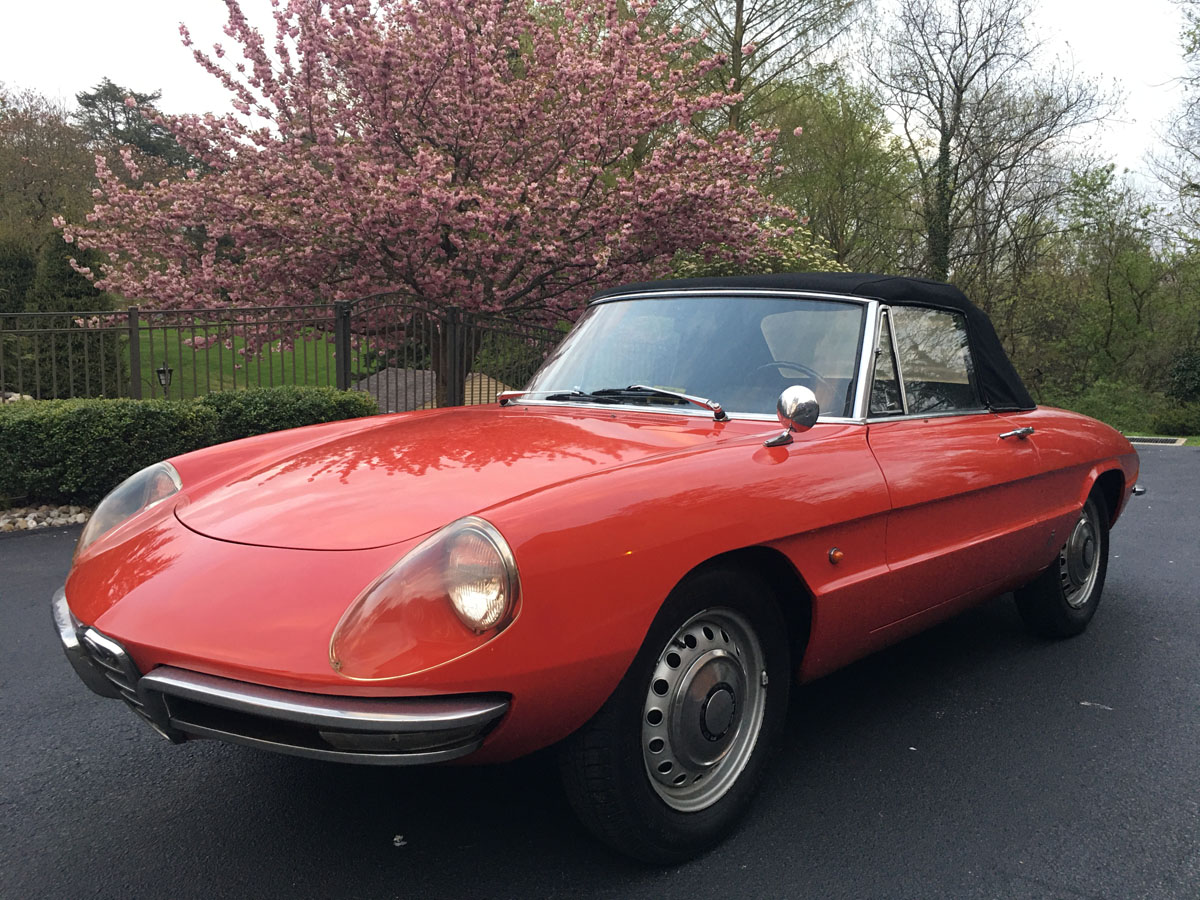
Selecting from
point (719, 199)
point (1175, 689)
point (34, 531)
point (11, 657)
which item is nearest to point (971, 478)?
point (1175, 689)

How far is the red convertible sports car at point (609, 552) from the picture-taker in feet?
5.93

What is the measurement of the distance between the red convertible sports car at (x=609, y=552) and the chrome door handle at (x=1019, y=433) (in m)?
0.02

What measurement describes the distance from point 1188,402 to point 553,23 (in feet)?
57.6

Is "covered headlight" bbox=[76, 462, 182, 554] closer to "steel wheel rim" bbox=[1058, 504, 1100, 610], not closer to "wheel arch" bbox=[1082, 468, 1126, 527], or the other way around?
"steel wheel rim" bbox=[1058, 504, 1100, 610]

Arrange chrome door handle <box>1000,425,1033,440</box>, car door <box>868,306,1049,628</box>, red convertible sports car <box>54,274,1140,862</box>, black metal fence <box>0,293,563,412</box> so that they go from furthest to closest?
black metal fence <box>0,293,563,412</box> → chrome door handle <box>1000,425,1033,440</box> → car door <box>868,306,1049,628</box> → red convertible sports car <box>54,274,1140,862</box>

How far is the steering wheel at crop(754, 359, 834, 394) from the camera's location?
3045 mm

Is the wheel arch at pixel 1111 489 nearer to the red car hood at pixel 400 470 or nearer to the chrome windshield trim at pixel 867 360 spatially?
the chrome windshield trim at pixel 867 360

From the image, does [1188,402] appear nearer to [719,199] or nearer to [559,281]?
[719,199]

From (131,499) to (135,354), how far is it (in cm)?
756

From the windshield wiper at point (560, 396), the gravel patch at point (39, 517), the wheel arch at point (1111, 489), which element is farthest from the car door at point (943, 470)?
the gravel patch at point (39, 517)

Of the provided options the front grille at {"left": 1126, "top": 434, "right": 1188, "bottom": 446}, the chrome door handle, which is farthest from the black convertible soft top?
the front grille at {"left": 1126, "top": 434, "right": 1188, "bottom": 446}

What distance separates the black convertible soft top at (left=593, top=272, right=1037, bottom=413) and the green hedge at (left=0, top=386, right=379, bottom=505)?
5.29m

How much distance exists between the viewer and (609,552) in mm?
1977

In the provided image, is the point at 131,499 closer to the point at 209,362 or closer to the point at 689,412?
the point at 689,412
